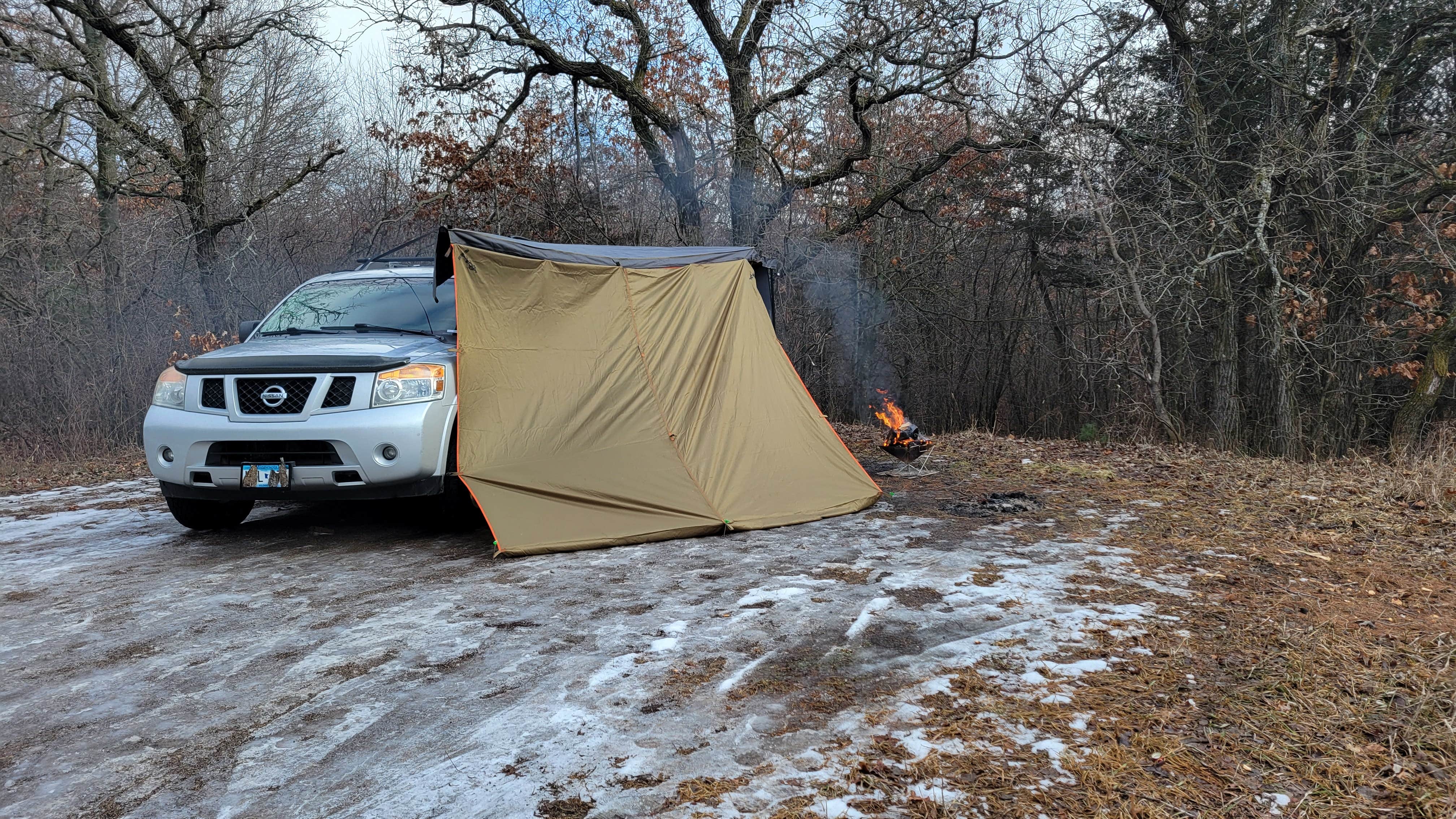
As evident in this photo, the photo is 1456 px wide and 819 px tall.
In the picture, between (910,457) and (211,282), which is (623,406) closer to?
(910,457)

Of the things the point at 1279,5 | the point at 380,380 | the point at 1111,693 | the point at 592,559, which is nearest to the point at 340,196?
the point at 380,380

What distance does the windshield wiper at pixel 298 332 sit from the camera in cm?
657

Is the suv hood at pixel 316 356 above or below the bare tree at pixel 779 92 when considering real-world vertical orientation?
below

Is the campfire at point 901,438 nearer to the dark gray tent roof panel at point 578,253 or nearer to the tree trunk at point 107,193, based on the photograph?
the dark gray tent roof panel at point 578,253

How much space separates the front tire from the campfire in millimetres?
5469

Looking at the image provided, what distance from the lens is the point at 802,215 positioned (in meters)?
15.4

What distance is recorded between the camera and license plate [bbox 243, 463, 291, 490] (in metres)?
5.42

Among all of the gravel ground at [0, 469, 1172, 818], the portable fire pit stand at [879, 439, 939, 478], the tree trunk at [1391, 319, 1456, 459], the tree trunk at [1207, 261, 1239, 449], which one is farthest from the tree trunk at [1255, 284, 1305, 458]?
the gravel ground at [0, 469, 1172, 818]

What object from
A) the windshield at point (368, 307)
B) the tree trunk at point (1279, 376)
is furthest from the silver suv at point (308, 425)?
the tree trunk at point (1279, 376)

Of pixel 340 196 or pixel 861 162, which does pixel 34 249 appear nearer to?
pixel 340 196

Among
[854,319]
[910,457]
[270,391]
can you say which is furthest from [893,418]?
[854,319]

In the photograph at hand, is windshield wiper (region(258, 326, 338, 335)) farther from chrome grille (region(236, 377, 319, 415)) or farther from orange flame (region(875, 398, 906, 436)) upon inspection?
orange flame (region(875, 398, 906, 436))

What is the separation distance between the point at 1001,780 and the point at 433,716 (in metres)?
1.91

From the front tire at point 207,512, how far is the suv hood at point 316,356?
93 cm
